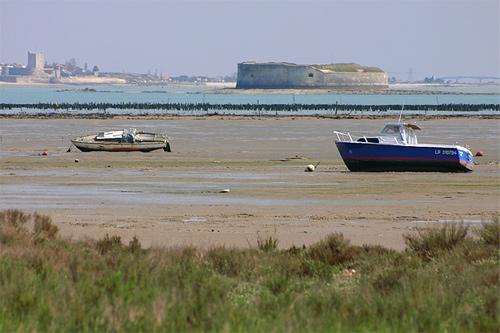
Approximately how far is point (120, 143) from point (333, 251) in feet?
83.7

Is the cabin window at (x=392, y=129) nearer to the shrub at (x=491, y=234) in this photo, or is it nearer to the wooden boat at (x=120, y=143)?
the wooden boat at (x=120, y=143)

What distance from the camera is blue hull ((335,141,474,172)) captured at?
29438 millimetres

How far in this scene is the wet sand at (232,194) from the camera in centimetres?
1741

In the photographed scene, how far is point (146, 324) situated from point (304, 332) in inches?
53.7

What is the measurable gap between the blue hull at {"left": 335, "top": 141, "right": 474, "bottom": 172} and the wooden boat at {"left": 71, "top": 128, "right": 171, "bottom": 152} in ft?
35.2

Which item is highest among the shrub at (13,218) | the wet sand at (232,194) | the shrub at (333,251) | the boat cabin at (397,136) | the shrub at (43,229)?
the boat cabin at (397,136)

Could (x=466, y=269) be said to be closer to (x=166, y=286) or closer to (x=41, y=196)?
(x=166, y=286)

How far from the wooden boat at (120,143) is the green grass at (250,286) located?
78.9 ft

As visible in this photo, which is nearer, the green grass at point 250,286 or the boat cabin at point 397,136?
the green grass at point 250,286

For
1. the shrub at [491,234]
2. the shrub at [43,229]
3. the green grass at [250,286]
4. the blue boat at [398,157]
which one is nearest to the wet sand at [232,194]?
the blue boat at [398,157]

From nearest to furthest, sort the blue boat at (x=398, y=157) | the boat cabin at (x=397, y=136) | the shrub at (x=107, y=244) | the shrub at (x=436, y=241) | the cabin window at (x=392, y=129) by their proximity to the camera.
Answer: the shrub at (x=107, y=244), the shrub at (x=436, y=241), the blue boat at (x=398, y=157), the boat cabin at (x=397, y=136), the cabin window at (x=392, y=129)

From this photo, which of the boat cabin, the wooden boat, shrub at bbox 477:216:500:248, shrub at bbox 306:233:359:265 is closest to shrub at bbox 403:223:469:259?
shrub at bbox 477:216:500:248

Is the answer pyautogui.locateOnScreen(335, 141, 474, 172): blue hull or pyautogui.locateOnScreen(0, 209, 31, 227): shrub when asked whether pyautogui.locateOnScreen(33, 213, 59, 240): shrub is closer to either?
pyautogui.locateOnScreen(0, 209, 31, 227): shrub

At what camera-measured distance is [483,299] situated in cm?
1023
